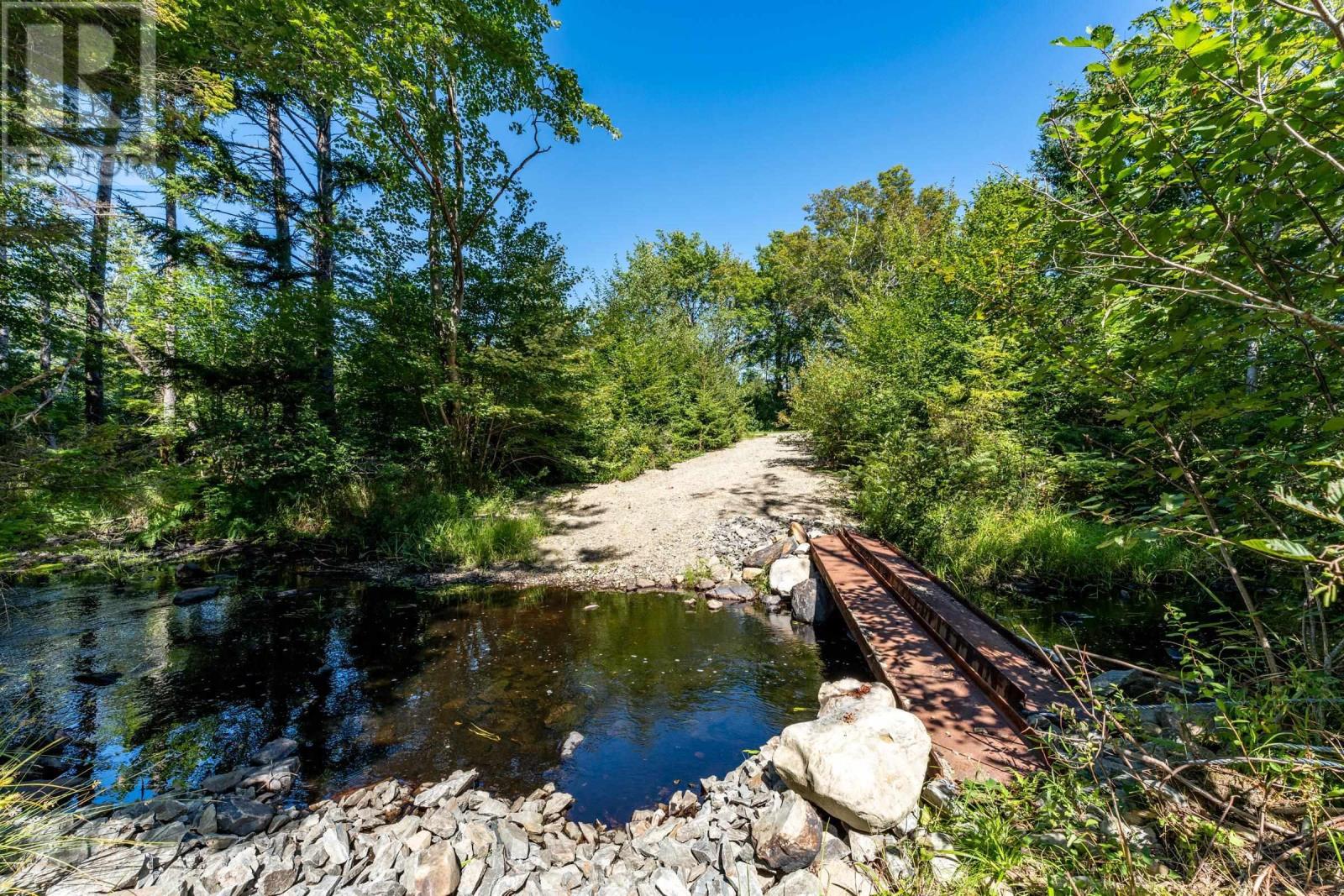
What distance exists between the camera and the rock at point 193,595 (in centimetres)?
681

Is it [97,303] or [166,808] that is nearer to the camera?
[166,808]

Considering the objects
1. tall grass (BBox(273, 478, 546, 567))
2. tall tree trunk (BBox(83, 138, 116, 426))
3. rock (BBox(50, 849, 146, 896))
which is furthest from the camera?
tall grass (BBox(273, 478, 546, 567))

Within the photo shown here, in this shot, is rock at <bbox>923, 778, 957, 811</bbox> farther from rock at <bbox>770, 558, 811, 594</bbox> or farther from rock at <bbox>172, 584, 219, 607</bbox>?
rock at <bbox>172, 584, 219, 607</bbox>

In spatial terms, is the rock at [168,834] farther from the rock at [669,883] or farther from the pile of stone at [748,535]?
the pile of stone at [748,535]

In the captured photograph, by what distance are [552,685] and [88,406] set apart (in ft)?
36.9

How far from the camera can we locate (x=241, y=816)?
3039mm

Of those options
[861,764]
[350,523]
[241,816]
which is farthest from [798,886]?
[350,523]

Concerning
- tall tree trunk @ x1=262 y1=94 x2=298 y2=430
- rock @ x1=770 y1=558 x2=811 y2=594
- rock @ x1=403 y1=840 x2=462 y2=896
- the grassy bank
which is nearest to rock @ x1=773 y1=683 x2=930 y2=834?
rock @ x1=403 y1=840 x2=462 y2=896

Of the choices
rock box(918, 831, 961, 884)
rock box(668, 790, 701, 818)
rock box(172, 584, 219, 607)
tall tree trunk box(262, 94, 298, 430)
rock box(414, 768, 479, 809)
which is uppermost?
tall tree trunk box(262, 94, 298, 430)

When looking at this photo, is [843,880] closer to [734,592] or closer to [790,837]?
[790,837]

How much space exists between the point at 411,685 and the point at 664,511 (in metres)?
6.81

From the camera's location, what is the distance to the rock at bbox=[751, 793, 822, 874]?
245 cm

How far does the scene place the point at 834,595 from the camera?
5.36 m

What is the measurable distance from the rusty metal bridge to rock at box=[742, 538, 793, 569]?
2.06m
